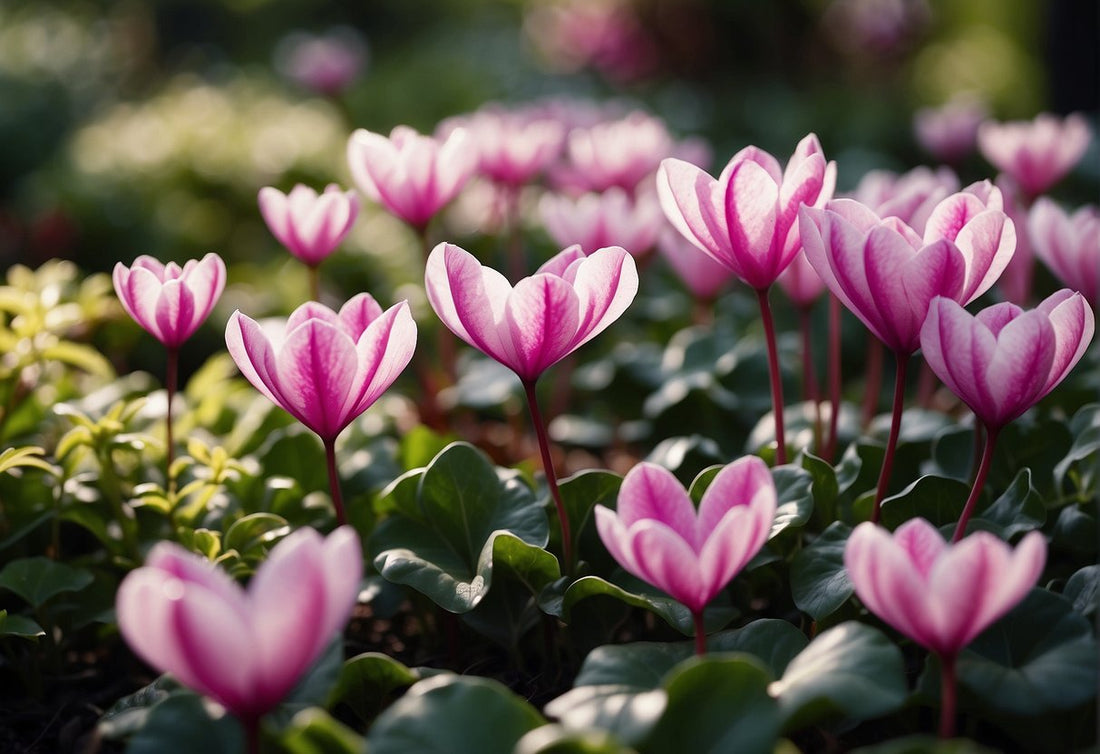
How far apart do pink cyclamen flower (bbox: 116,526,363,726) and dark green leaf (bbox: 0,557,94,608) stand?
0.59m

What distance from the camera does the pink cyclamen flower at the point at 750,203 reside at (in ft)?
4.28

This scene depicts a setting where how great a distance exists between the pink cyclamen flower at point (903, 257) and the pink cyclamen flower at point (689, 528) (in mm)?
245

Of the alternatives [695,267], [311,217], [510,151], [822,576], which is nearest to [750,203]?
[822,576]

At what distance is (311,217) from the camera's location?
5.88 ft

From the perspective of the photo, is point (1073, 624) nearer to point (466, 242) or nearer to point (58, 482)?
point (58, 482)

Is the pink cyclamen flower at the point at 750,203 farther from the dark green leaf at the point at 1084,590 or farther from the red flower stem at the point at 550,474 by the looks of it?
the dark green leaf at the point at 1084,590

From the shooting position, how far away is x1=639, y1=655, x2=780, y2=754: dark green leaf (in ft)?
3.34

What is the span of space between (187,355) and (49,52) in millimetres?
6559

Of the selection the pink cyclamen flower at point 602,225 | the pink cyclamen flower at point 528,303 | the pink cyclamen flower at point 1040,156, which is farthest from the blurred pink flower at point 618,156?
the pink cyclamen flower at point 528,303

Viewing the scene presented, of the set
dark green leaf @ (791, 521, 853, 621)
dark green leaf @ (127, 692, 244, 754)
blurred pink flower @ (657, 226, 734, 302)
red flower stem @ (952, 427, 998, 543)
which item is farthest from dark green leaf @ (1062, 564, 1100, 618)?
blurred pink flower @ (657, 226, 734, 302)

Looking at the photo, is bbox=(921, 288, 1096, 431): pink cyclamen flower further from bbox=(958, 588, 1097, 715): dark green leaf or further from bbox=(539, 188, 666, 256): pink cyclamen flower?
bbox=(539, 188, 666, 256): pink cyclamen flower

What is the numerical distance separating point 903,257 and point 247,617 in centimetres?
76

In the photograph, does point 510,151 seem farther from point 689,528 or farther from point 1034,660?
point 1034,660

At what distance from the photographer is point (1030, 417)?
1780mm
